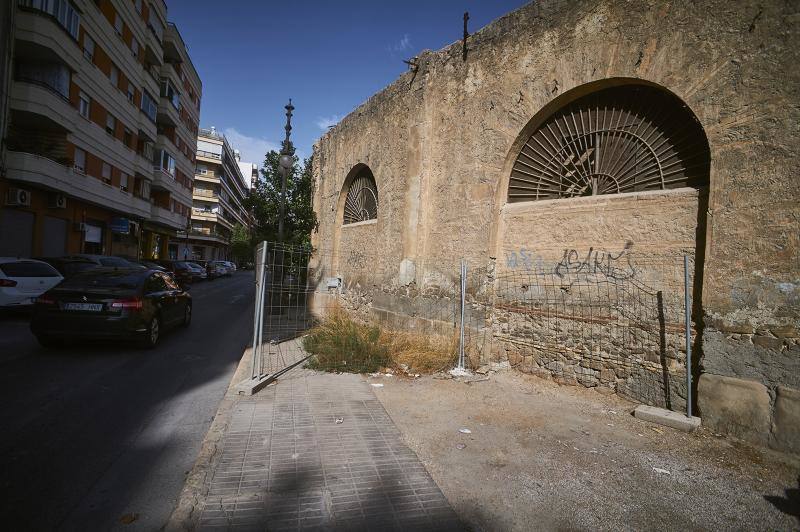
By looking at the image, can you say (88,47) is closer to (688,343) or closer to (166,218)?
(166,218)

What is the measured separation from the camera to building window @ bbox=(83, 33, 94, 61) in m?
17.7

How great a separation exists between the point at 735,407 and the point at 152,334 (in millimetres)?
8399

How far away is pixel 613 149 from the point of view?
5.59 meters

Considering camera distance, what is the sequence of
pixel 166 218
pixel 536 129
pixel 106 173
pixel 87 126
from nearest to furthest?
pixel 536 129 → pixel 87 126 → pixel 106 173 → pixel 166 218

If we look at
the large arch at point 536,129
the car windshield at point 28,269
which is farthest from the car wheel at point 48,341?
the large arch at point 536,129

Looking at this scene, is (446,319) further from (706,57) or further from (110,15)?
(110,15)

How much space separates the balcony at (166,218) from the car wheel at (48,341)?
22.7 m

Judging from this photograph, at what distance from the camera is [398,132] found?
8.84 m

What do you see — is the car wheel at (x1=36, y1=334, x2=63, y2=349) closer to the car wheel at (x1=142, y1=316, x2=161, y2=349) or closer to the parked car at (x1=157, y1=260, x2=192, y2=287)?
the car wheel at (x1=142, y1=316, x2=161, y2=349)

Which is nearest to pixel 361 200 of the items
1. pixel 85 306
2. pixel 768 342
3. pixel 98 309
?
pixel 98 309

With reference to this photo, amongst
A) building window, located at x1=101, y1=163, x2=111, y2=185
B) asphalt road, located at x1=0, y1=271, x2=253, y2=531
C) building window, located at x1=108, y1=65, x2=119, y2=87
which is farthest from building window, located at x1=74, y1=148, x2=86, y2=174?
asphalt road, located at x1=0, y1=271, x2=253, y2=531

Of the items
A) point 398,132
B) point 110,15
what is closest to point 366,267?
point 398,132

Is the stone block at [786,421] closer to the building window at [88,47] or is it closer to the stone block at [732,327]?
the stone block at [732,327]

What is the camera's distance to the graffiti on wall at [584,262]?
16.9ft
